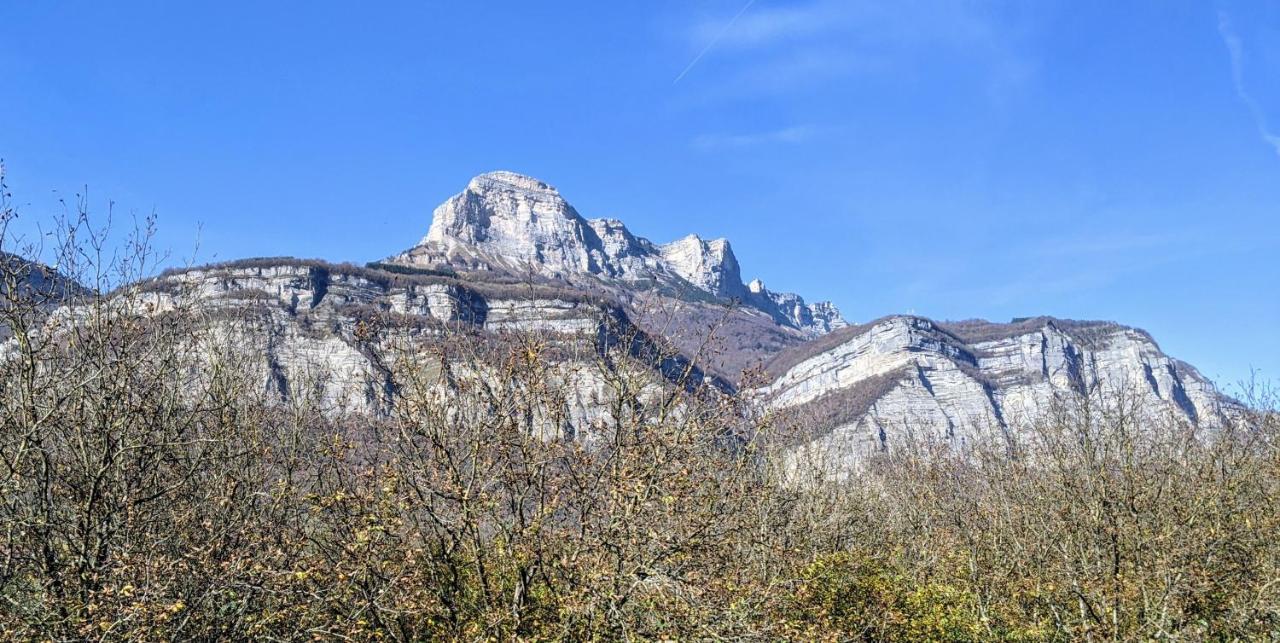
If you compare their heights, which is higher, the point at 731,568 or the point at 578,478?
the point at 578,478

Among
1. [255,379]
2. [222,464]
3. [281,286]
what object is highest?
[281,286]

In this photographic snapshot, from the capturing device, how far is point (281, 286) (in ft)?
614

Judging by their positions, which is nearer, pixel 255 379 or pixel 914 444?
pixel 255 379

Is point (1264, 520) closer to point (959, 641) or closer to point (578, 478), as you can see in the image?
point (959, 641)

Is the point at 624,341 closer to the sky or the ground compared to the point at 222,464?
closer to the sky

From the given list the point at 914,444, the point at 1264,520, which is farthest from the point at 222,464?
the point at 914,444

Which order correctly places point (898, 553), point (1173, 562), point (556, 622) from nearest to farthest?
1. point (556, 622)
2. point (1173, 562)
3. point (898, 553)

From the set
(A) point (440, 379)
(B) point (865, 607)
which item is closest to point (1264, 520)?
(B) point (865, 607)

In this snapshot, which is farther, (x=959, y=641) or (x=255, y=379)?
(x=255, y=379)

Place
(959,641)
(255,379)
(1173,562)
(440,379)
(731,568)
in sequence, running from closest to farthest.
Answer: (440,379) < (731,568) < (959,641) < (1173,562) < (255,379)

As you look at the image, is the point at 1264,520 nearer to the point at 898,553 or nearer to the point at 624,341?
the point at 898,553

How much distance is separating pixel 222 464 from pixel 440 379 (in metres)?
5.46

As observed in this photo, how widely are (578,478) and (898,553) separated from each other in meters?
17.2

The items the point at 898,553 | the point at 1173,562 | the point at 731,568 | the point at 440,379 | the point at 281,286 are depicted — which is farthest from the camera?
the point at 281,286
